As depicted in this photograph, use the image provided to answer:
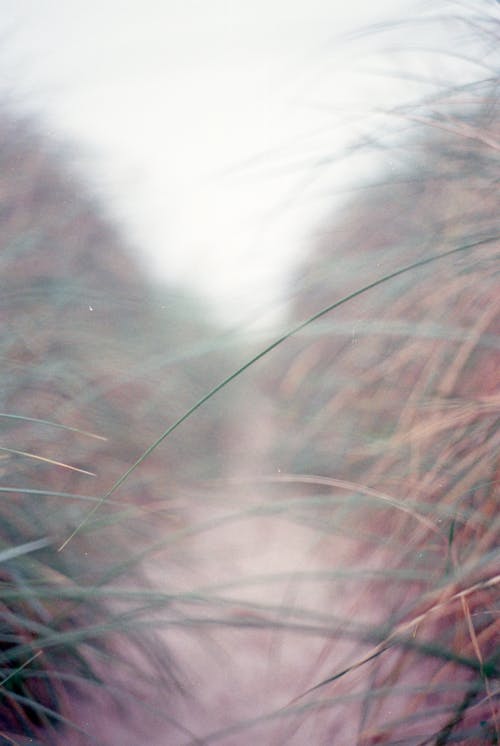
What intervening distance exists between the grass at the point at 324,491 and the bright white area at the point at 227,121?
3 cm

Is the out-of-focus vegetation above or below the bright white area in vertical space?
below

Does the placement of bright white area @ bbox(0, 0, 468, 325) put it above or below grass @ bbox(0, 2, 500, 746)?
above

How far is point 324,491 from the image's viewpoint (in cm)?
53

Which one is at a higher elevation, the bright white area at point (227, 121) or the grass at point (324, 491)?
the bright white area at point (227, 121)

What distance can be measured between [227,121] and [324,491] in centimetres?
30

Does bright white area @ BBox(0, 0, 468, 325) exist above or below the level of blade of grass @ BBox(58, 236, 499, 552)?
above

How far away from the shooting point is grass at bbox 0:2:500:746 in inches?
21.0

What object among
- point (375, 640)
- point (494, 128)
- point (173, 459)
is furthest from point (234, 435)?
point (494, 128)

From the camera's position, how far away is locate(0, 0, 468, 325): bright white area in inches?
21.2

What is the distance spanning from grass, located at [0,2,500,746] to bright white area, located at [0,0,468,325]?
0.03 meters

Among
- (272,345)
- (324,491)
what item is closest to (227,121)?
(272,345)

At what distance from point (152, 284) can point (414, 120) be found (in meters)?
0.25

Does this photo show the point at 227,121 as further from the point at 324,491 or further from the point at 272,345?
the point at 324,491

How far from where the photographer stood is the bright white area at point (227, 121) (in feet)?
1.77
